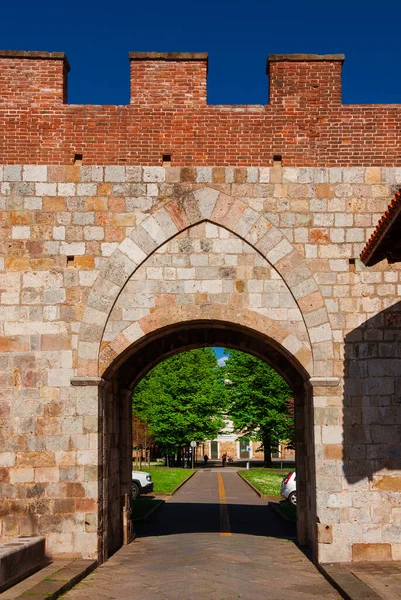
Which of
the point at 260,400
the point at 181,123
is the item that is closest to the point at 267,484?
the point at 260,400

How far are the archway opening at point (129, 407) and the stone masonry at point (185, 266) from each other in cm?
17

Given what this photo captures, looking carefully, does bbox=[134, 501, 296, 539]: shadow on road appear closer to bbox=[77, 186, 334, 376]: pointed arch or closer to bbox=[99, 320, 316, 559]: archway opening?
bbox=[99, 320, 316, 559]: archway opening

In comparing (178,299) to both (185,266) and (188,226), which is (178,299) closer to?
(185,266)

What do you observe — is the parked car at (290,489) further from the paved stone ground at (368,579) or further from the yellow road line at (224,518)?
the paved stone ground at (368,579)

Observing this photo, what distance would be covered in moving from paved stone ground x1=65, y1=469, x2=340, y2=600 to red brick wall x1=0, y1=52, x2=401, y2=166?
6250 mm

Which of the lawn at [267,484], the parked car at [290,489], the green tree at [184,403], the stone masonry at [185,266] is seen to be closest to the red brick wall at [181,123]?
the stone masonry at [185,266]

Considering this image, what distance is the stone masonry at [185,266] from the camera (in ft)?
37.4

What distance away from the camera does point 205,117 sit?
12.3 m

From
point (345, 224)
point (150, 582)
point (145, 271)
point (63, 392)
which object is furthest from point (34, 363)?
point (345, 224)

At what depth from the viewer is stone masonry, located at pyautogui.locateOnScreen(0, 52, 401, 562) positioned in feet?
37.4

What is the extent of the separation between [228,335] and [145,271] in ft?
12.8

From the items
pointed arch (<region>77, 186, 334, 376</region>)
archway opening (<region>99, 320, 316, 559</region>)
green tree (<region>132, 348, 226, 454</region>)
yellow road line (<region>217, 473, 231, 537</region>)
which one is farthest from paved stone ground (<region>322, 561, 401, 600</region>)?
green tree (<region>132, 348, 226, 454</region>)

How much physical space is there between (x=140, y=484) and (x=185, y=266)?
15959mm

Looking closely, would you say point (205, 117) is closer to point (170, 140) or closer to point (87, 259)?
point (170, 140)
